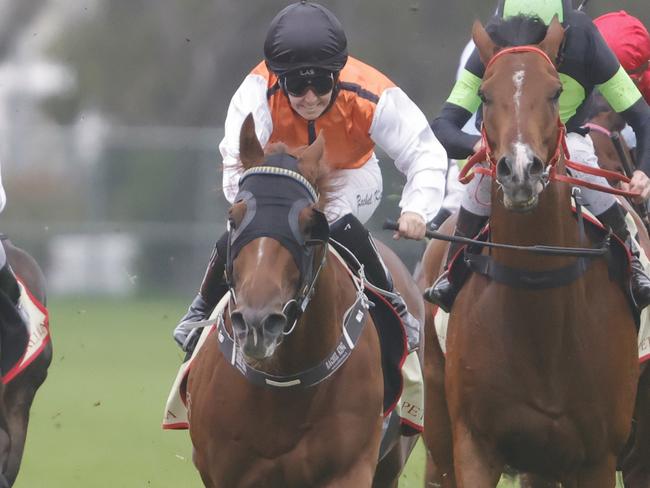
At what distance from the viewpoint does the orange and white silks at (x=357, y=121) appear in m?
6.15

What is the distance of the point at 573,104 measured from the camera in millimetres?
6488

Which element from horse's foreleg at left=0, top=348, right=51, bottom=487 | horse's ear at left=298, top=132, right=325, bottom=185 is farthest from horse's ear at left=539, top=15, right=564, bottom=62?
horse's foreleg at left=0, top=348, right=51, bottom=487

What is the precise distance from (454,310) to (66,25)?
20386 millimetres

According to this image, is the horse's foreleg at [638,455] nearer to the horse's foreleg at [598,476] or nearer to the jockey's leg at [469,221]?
the horse's foreleg at [598,476]

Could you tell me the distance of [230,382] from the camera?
214 inches

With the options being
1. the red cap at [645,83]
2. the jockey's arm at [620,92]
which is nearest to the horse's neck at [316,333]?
the jockey's arm at [620,92]

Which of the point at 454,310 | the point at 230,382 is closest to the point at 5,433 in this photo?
the point at 230,382

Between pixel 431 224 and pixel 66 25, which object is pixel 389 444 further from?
pixel 66 25

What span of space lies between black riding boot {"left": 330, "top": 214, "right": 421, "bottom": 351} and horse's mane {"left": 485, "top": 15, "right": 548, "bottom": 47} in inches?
34.9

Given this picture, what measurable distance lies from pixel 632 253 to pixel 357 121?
4.08 feet

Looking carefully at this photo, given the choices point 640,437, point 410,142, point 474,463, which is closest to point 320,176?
point 410,142

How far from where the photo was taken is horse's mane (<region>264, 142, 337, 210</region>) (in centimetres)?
522

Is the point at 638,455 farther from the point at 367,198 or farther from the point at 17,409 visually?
the point at 17,409

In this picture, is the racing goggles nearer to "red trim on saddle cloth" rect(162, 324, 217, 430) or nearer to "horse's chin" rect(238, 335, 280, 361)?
"red trim on saddle cloth" rect(162, 324, 217, 430)
